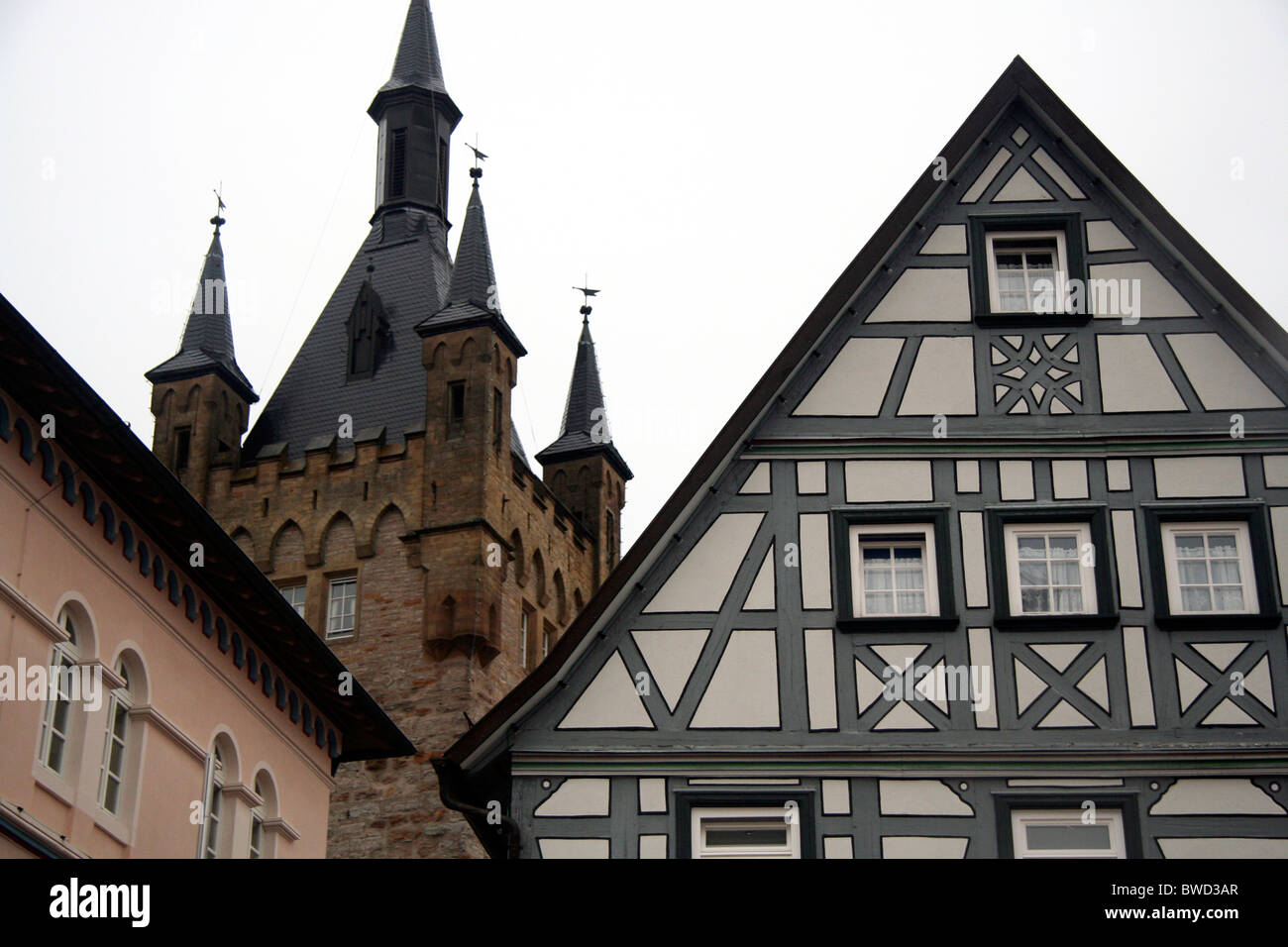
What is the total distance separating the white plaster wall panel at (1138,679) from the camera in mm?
19391

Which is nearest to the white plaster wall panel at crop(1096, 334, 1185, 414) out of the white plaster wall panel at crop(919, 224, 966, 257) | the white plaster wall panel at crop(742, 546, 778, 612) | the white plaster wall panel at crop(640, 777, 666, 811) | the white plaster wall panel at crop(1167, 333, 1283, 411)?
the white plaster wall panel at crop(1167, 333, 1283, 411)

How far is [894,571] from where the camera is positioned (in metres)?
20.4

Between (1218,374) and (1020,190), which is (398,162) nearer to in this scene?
(1020,190)

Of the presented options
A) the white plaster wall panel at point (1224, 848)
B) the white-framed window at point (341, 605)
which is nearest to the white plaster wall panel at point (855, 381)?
the white plaster wall panel at point (1224, 848)

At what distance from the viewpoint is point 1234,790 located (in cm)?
1906

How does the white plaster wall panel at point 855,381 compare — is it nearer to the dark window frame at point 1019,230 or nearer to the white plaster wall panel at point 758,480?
the white plaster wall panel at point 758,480

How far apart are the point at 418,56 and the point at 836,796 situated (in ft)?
160

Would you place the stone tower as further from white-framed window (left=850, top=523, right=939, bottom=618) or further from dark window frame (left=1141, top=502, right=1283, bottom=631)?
dark window frame (left=1141, top=502, right=1283, bottom=631)

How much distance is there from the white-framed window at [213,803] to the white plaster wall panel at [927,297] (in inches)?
327

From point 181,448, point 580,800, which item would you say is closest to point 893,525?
point 580,800

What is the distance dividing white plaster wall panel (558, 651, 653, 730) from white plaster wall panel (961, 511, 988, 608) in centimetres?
301
